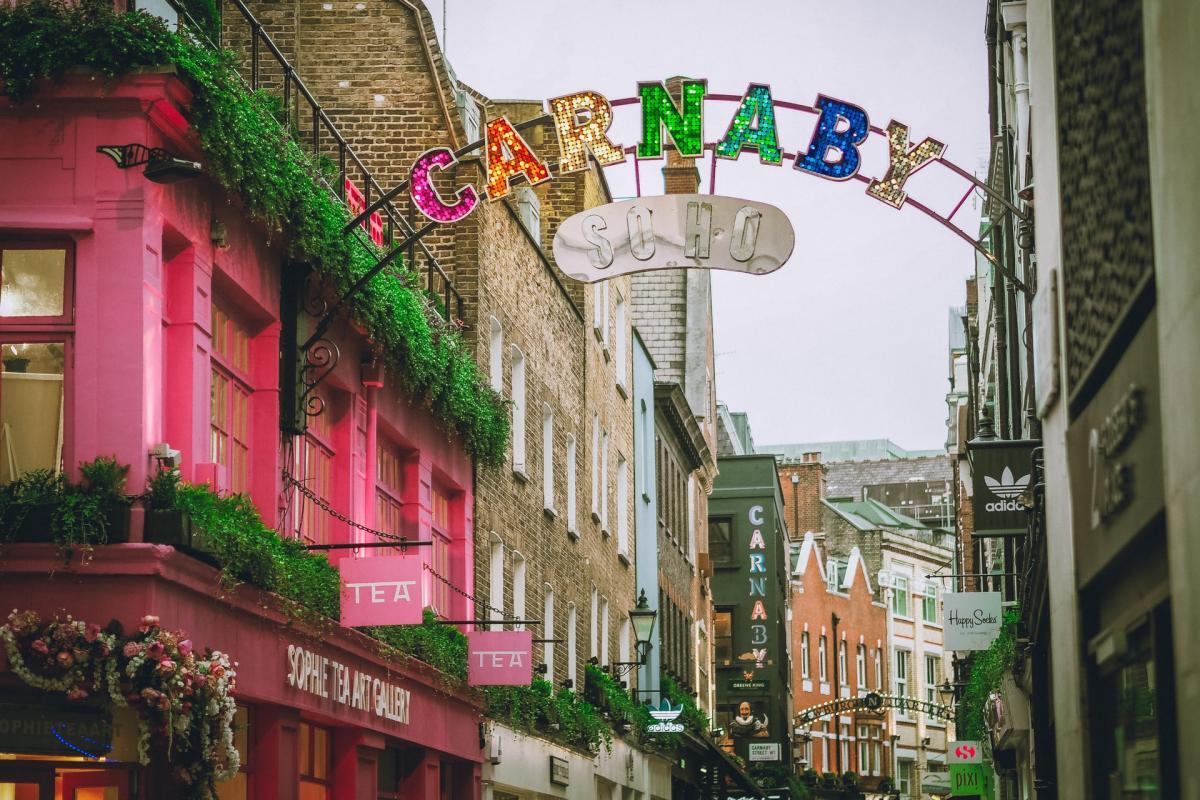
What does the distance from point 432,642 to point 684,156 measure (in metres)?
6.40

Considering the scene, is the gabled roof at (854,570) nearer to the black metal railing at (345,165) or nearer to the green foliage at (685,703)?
the green foliage at (685,703)

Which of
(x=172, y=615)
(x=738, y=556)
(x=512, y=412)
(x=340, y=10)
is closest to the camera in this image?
(x=172, y=615)

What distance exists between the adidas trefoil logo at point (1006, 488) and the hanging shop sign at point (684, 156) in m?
4.44

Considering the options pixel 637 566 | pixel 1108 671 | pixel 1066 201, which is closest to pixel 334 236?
pixel 1066 201

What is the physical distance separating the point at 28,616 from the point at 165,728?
3.80 ft

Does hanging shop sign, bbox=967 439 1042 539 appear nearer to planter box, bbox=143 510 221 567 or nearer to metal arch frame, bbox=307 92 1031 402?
metal arch frame, bbox=307 92 1031 402

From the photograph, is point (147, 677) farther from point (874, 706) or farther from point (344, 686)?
point (874, 706)

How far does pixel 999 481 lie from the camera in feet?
67.1

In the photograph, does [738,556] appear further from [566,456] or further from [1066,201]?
[1066,201]

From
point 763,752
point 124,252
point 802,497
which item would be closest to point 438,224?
point 124,252

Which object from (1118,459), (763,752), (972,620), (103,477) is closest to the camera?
(1118,459)

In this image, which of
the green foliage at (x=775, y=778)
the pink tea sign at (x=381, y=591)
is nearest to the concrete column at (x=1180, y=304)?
the pink tea sign at (x=381, y=591)

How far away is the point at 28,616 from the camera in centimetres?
1152

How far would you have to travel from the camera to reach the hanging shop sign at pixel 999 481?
20.3 metres
